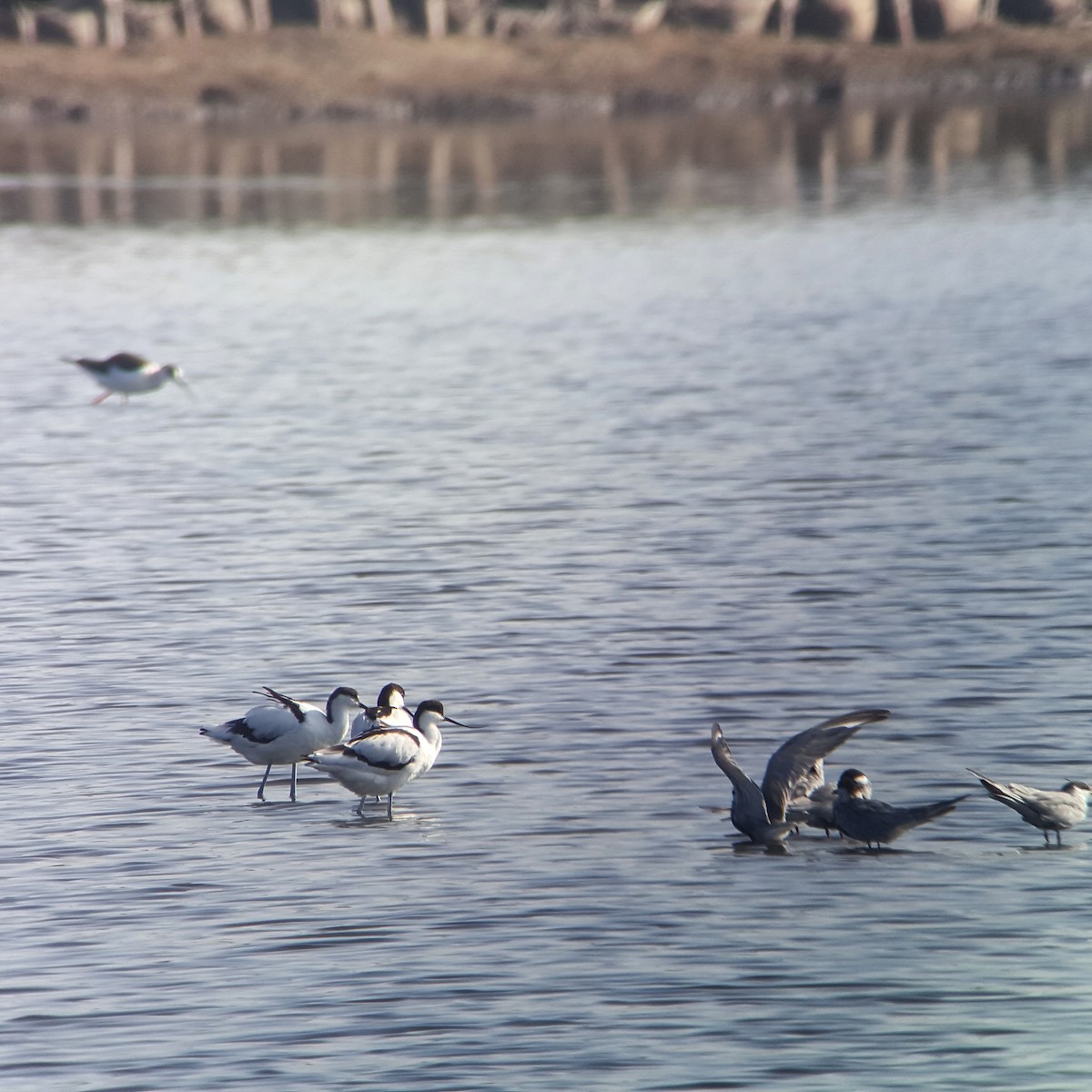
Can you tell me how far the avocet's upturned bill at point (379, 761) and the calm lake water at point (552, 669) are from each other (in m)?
0.29

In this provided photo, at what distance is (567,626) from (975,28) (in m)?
74.4

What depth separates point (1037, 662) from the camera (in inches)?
655

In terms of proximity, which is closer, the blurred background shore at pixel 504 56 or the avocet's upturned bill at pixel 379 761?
the avocet's upturned bill at pixel 379 761

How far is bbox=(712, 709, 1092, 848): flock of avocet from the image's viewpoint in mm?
A: 12586

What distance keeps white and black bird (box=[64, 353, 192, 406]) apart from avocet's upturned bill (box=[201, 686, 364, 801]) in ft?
50.5

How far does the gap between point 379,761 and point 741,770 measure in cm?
213

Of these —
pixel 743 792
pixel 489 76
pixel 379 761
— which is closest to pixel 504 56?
pixel 489 76

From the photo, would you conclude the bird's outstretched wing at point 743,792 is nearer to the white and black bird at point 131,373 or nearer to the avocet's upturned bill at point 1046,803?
the avocet's upturned bill at point 1046,803

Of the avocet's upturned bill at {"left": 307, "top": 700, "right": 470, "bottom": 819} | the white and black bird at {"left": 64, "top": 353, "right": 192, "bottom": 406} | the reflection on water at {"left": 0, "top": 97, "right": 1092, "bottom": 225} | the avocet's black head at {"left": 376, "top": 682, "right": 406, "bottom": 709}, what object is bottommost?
the reflection on water at {"left": 0, "top": 97, "right": 1092, "bottom": 225}

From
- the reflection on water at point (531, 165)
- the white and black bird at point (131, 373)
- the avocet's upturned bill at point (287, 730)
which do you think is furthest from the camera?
the reflection on water at point (531, 165)

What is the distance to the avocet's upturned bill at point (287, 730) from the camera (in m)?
14.0

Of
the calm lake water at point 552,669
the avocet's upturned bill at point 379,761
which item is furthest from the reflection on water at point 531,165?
the avocet's upturned bill at point 379,761

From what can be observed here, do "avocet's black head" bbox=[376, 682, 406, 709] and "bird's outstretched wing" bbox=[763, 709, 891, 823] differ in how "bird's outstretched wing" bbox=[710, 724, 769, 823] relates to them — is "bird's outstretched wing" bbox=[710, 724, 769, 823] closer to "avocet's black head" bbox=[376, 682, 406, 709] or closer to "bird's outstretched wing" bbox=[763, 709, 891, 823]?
"bird's outstretched wing" bbox=[763, 709, 891, 823]

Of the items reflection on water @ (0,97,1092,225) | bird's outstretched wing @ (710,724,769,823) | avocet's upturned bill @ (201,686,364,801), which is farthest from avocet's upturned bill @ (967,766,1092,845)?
reflection on water @ (0,97,1092,225)
